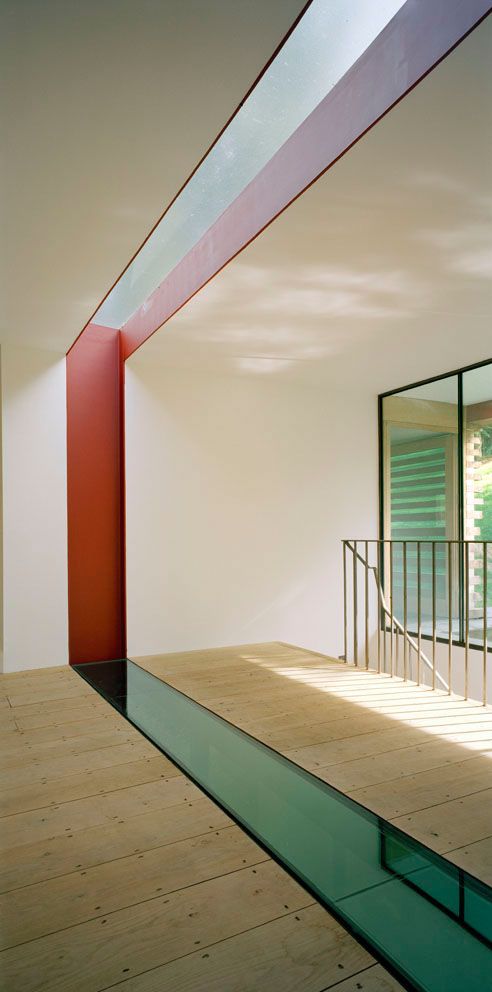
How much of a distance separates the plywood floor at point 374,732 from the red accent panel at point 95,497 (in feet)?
1.37

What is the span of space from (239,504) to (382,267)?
2.61m

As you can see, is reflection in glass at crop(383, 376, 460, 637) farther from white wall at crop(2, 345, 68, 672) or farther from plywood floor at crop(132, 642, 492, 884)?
white wall at crop(2, 345, 68, 672)

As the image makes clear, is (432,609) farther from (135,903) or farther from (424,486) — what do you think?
(135,903)

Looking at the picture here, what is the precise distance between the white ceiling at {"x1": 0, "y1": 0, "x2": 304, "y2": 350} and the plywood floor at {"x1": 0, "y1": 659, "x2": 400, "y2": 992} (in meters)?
2.30

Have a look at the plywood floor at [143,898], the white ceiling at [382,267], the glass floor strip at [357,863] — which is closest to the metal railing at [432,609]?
the white ceiling at [382,267]

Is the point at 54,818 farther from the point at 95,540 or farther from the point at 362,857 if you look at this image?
the point at 95,540

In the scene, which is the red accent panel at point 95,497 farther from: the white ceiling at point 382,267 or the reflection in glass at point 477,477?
the reflection in glass at point 477,477

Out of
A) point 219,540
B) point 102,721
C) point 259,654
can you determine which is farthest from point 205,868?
point 219,540

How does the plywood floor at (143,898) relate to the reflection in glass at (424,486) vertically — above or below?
below

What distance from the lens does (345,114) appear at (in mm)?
2133

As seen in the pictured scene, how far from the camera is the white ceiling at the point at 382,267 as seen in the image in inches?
80.4

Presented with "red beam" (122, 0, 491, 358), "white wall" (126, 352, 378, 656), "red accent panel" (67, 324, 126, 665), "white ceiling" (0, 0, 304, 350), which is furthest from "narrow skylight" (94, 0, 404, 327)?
"white wall" (126, 352, 378, 656)

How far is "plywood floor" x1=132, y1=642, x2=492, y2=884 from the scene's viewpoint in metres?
2.01

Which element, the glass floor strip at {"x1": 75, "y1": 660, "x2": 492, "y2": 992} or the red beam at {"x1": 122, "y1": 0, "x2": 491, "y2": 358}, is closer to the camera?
the glass floor strip at {"x1": 75, "y1": 660, "x2": 492, "y2": 992}
